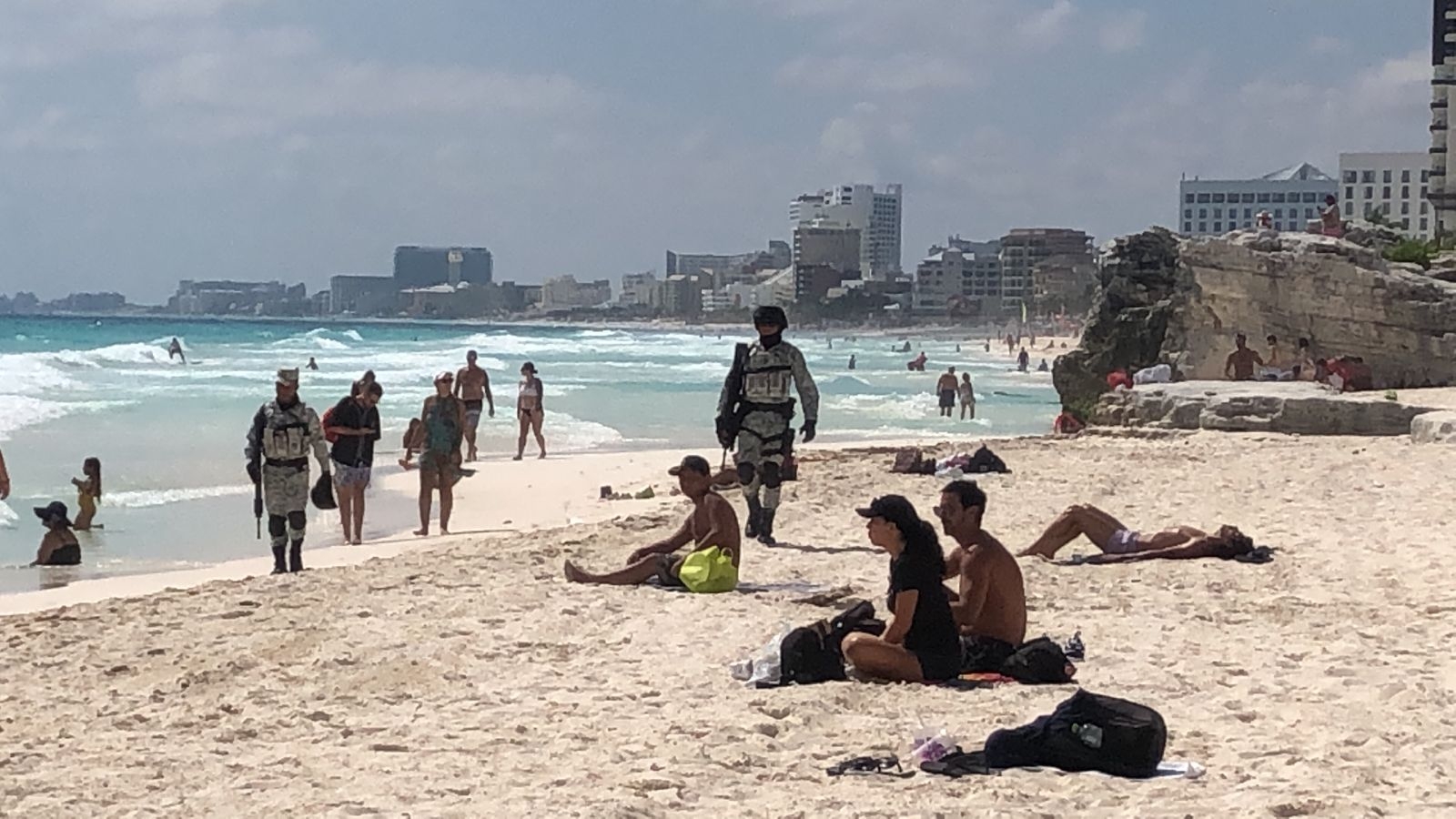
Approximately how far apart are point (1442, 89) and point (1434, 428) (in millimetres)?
55868

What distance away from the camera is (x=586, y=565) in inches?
378

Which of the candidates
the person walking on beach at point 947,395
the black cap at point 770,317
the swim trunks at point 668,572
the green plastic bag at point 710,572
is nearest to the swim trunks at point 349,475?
the black cap at point 770,317

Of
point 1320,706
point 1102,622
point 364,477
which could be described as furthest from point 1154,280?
point 1320,706

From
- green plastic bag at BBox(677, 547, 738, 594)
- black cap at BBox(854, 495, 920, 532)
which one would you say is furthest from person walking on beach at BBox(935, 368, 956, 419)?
black cap at BBox(854, 495, 920, 532)

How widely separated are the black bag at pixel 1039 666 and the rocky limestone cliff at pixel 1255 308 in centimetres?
1604

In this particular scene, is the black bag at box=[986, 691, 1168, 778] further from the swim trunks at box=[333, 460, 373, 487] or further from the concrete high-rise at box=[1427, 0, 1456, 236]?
the concrete high-rise at box=[1427, 0, 1456, 236]

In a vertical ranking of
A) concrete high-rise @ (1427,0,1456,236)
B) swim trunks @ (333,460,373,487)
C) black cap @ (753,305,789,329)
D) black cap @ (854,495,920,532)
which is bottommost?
swim trunks @ (333,460,373,487)

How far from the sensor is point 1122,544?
910 cm

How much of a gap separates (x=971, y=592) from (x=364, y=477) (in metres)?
6.87

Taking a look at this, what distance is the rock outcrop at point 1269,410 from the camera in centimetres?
1608

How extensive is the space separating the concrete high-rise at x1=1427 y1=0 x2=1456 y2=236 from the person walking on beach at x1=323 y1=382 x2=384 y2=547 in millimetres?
58041

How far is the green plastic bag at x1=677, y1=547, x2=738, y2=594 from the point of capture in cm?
807

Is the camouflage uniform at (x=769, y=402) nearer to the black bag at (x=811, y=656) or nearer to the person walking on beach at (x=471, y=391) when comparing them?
the black bag at (x=811, y=656)

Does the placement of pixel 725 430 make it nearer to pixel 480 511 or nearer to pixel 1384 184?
pixel 480 511
